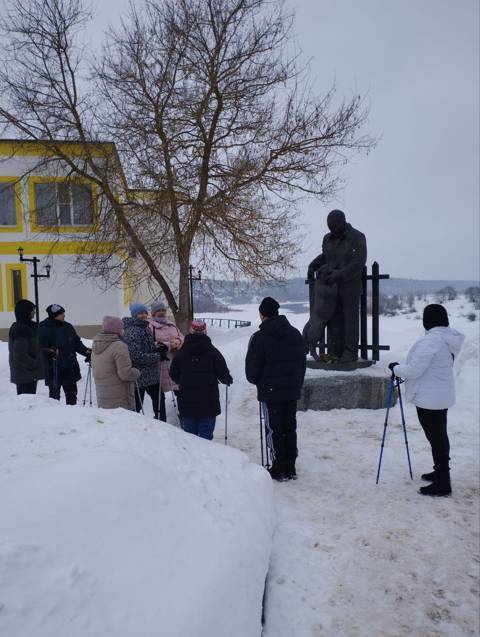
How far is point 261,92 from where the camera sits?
43.9 ft

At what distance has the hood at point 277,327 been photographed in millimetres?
4984

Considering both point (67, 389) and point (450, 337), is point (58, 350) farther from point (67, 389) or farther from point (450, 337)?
point (450, 337)

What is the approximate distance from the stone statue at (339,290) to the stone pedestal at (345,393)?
76 centimetres

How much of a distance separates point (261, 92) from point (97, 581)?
1358 cm

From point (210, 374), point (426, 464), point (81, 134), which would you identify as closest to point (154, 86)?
point (81, 134)

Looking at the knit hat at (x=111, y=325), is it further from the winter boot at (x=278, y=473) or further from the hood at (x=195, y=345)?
the winter boot at (x=278, y=473)

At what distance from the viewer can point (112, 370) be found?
5500 mm

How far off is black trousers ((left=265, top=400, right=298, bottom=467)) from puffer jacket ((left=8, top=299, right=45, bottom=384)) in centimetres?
343

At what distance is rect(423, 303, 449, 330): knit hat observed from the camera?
4.67m

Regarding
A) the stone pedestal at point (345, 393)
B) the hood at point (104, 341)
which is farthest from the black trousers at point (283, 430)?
the stone pedestal at point (345, 393)

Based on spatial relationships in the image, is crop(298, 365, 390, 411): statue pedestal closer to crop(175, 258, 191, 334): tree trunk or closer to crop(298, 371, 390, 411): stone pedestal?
crop(298, 371, 390, 411): stone pedestal

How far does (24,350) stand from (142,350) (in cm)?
181

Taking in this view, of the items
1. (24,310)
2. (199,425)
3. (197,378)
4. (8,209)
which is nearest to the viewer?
(197,378)

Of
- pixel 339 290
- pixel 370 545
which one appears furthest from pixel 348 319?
pixel 370 545
